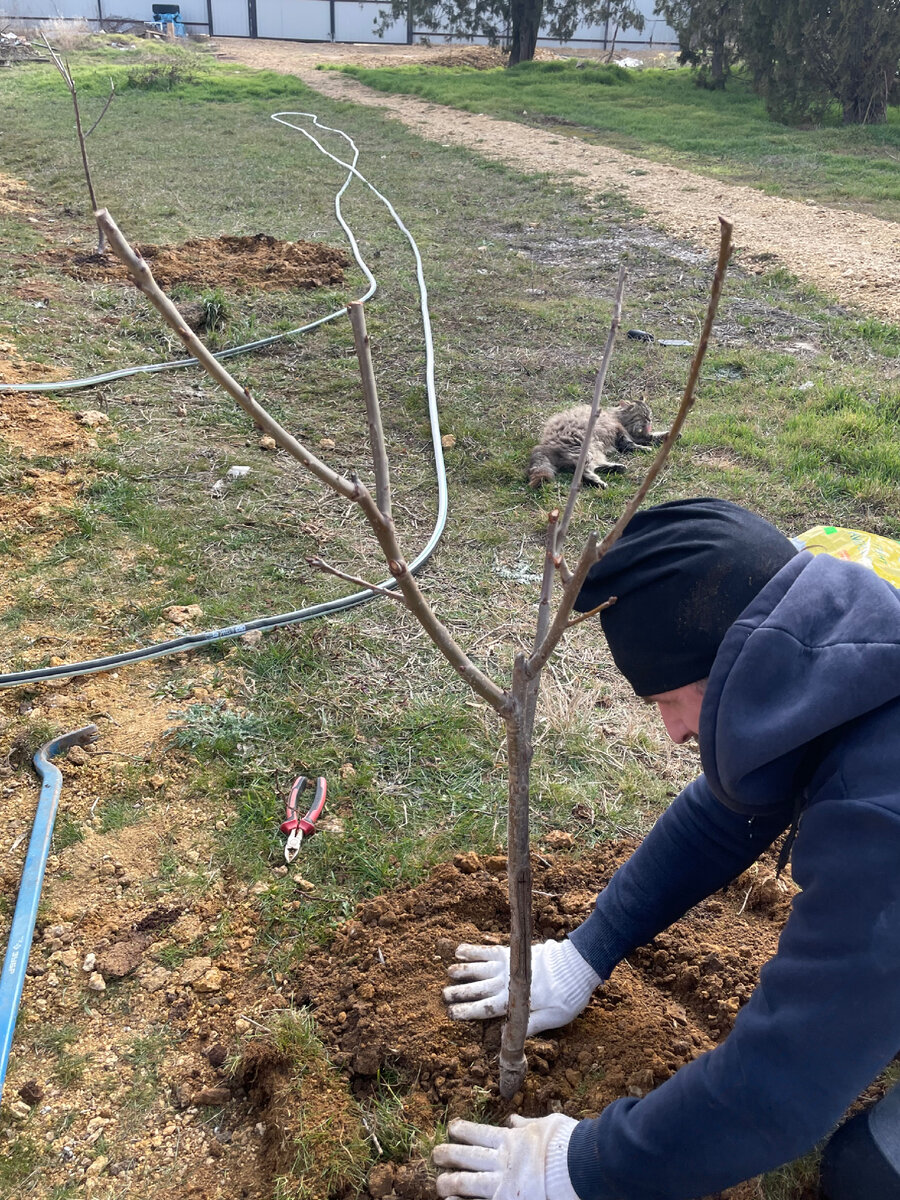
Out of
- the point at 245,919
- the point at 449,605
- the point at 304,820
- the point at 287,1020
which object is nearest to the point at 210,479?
the point at 449,605

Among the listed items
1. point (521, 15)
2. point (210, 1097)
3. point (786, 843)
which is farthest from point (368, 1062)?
point (521, 15)

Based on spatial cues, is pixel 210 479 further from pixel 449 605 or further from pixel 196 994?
pixel 196 994

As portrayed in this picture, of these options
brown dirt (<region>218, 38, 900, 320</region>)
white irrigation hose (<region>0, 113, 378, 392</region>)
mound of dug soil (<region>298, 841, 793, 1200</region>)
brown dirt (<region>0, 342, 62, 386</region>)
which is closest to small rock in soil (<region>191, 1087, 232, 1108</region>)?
mound of dug soil (<region>298, 841, 793, 1200</region>)

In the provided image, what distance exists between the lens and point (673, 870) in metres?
1.66

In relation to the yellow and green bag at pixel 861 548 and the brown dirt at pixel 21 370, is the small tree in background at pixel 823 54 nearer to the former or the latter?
the brown dirt at pixel 21 370

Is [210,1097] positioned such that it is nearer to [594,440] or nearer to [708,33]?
[594,440]

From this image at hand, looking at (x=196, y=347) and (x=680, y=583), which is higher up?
(x=196, y=347)

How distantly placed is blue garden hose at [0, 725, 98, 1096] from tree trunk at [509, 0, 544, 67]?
21.6 m

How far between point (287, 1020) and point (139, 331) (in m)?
4.86

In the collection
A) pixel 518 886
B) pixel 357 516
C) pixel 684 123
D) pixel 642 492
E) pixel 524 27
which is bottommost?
pixel 357 516

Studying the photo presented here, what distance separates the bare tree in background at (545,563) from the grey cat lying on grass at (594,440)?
2764mm

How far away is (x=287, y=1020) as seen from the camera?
5.85ft

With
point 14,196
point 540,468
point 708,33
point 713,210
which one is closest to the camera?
point 540,468

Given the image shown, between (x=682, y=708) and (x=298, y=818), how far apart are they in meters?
1.27
